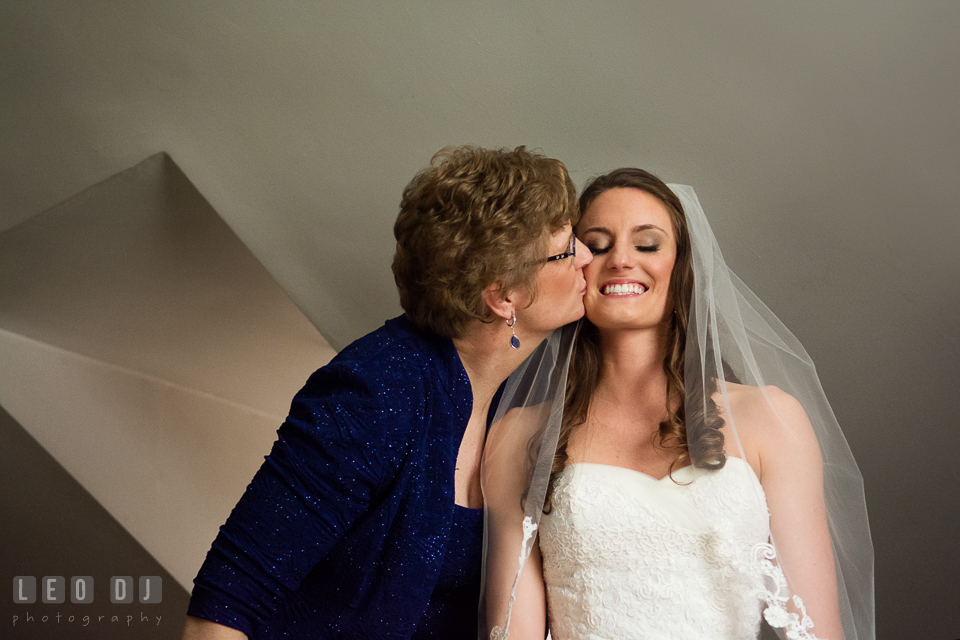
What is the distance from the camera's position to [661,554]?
1.87m

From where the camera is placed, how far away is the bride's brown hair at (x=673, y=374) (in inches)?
75.0

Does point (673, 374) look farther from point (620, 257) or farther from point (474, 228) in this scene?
point (474, 228)

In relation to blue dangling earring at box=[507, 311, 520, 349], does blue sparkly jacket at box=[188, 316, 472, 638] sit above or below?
below

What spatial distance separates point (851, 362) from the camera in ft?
8.52

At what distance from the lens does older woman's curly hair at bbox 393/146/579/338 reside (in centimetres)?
186

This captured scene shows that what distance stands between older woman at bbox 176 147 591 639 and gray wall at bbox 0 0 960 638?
0.59 metres

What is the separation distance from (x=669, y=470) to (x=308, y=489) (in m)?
0.87

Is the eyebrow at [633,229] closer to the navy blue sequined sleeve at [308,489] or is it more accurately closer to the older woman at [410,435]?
the older woman at [410,435]
